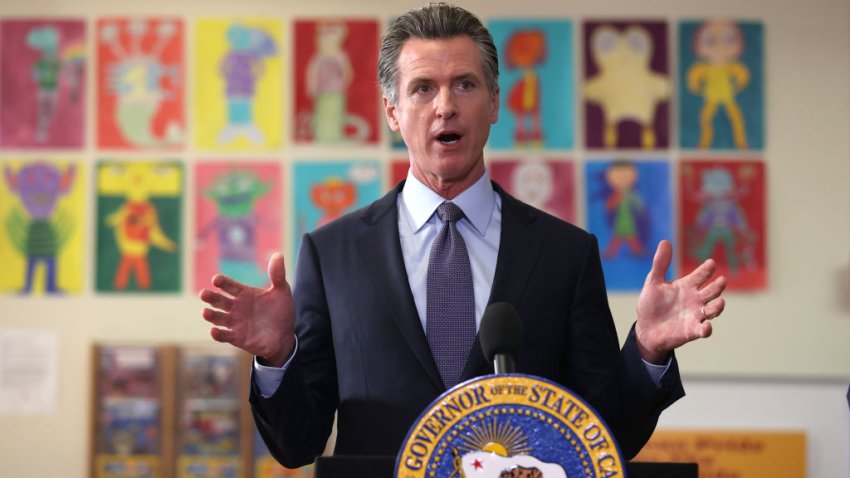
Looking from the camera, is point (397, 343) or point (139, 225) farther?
point (139, 225)

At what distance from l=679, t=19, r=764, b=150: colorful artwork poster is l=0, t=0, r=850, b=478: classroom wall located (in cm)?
4

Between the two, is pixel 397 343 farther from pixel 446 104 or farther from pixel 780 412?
pixel 780 412

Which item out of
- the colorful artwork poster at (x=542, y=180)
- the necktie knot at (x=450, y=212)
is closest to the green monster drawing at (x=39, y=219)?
the colorful artwork poster at (x=542, y=180)

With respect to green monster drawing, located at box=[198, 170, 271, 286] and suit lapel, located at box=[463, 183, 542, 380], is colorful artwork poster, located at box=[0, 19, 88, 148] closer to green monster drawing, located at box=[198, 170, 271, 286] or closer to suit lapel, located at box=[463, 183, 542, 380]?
green monster drawing, located at box=[198, 170, 271, 286]

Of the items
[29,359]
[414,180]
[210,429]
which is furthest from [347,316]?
[29,359]

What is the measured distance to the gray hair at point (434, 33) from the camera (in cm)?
146

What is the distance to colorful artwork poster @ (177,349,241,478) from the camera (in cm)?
341

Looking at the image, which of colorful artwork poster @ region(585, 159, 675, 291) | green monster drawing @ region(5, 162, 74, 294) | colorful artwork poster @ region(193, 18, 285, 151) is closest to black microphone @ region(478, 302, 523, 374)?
colorful artwork poster @ region(585, 159, 675, 291)

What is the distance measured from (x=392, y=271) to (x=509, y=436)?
1.80 feet

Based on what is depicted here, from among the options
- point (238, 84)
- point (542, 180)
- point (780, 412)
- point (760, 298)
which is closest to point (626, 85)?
point (542, 180)

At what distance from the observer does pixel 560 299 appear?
144 centimetres

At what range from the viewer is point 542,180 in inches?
137

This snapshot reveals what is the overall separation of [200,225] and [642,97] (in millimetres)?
1583

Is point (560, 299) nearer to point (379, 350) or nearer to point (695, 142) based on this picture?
point (379, 350)
